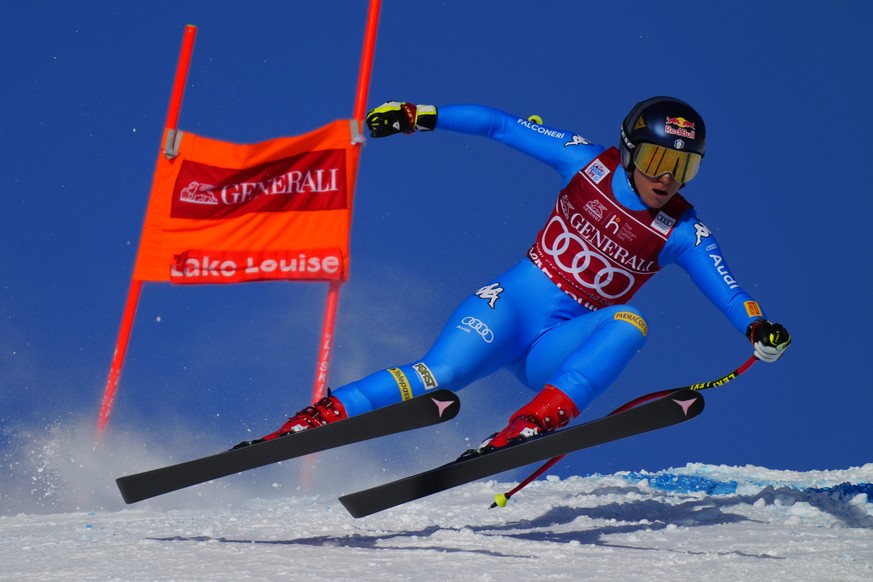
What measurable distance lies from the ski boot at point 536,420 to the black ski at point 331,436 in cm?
18

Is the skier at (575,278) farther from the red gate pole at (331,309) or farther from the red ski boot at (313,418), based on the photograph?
the red gate pole at (331,309)

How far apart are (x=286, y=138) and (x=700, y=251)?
298 cm

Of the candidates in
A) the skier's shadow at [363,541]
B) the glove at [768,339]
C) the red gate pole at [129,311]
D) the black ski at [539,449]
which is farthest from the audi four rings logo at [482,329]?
the red gate pole at [129,311]

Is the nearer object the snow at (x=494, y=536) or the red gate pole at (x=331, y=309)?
the snow at (x=494, y=536)

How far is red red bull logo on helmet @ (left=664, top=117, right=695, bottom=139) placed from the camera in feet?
11.3

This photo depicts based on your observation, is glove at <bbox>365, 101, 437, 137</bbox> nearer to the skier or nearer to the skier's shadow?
the skier

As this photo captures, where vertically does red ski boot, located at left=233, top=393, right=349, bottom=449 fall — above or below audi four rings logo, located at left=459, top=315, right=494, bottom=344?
below

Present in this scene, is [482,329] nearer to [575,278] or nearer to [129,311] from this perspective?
[575,278]

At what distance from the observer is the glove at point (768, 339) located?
10.7ft

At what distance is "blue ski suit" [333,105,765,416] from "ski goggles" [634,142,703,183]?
0.13 m

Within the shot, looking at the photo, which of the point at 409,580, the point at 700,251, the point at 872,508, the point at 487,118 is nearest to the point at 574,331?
the point at 700,251

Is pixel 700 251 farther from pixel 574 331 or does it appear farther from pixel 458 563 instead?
pixel 458 563

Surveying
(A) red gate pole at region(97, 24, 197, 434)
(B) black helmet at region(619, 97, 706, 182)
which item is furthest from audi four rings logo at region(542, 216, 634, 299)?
(A) red gate pole at region(97, 24, 197, 434)

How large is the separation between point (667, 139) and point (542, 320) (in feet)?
2.44
